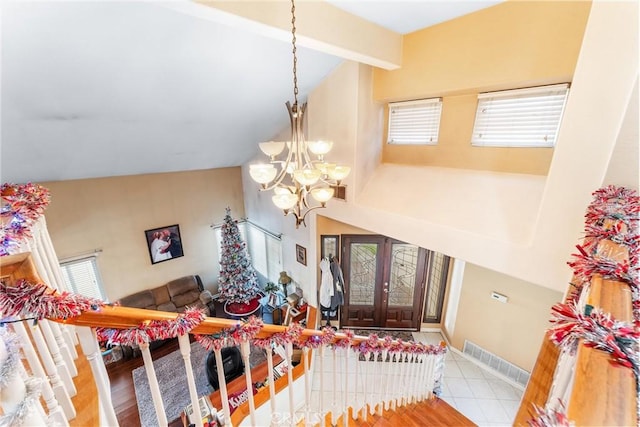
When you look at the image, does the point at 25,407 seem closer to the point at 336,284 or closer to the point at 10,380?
the point at 10,380

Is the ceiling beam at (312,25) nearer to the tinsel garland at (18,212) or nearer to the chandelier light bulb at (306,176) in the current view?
the chandelier light bulb at (306,176)

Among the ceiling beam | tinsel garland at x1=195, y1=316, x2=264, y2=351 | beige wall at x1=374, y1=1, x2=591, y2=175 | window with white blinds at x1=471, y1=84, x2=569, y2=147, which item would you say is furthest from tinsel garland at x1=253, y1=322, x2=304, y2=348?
window with white blinds at x1=471, y1=84, x2=569, y2=147

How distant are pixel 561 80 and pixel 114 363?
6.97m

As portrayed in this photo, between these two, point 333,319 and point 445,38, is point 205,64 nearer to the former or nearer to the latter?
point 445,38

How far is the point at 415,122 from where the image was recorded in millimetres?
3471

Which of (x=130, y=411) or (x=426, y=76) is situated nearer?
(x=426, y=76)

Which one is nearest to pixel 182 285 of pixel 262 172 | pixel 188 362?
pixel 262 172

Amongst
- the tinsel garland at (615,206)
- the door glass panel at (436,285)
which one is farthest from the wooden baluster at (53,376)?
the door glass panel at (436,285)

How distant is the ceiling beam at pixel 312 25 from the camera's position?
172cm

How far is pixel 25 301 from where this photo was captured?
60 centimetres

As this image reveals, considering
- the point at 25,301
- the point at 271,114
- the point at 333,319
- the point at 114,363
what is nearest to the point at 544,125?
the point at 271,114

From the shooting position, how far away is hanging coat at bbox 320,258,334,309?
14.8ft

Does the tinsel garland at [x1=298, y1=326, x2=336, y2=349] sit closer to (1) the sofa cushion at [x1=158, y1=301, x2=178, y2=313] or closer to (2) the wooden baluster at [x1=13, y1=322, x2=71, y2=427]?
(2) the wooden baluster at [x1=13, y1=322, x2=71, y2=427]

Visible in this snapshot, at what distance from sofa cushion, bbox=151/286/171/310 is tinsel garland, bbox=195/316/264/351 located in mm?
5400
